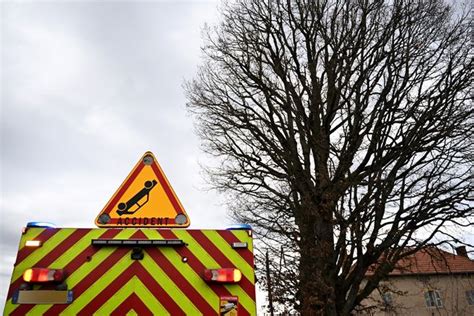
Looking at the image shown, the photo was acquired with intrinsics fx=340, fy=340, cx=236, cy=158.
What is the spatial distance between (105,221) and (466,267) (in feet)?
112

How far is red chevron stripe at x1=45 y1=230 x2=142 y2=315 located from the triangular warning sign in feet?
1.14

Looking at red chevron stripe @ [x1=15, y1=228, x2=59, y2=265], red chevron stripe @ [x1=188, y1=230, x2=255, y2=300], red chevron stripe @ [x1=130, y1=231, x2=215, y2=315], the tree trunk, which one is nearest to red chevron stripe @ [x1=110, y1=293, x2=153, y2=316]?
red chevron stripe @ [x1=130, y1=231, x2=215, y2=315]

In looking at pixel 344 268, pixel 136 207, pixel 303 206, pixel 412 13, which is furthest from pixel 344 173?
pixel 136 207

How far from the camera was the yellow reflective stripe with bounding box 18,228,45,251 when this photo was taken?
2646 millimetres

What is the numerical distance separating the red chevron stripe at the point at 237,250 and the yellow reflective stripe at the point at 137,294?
2.34ft

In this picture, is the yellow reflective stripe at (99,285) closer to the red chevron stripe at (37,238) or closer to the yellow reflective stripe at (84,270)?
the yellow reflective stripe at (84,270)

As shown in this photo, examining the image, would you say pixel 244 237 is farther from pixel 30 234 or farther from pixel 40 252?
pixel 30 234

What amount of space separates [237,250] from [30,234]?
166 cm

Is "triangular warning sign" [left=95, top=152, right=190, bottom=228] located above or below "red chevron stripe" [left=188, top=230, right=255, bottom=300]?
above

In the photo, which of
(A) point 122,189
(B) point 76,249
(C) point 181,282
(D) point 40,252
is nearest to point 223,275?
(C) point 181,282

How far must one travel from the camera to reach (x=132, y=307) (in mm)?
2547

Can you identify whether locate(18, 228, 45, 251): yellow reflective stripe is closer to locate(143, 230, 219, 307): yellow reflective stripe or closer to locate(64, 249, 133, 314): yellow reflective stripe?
locate(64, 249, 133, 314): yellow reflective stripe

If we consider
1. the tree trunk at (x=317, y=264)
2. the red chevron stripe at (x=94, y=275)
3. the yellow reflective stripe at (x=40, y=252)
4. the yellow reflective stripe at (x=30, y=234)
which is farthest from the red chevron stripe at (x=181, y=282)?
the tree trunk at (x=317, y=264)

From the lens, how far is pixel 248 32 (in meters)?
10.6
